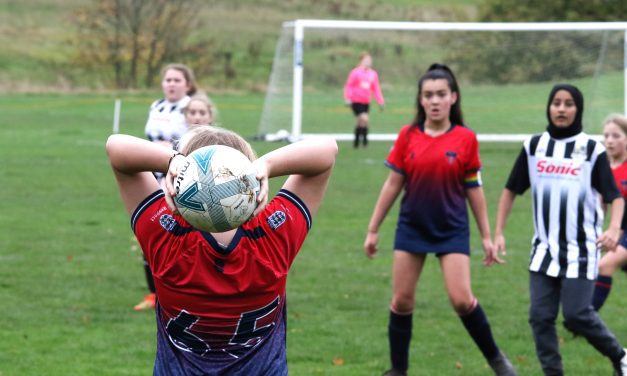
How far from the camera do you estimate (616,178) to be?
803cm

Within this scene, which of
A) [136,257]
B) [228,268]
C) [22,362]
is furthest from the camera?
[136,257]

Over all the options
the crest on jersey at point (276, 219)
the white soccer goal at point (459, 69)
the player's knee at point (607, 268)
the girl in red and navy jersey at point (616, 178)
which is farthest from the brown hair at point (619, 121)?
the white soccer goal at point (459, 69)

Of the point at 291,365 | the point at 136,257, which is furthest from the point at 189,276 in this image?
the point at 136,257

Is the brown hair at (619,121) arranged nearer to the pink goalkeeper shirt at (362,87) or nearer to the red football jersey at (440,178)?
the red football jersey at (440,178)

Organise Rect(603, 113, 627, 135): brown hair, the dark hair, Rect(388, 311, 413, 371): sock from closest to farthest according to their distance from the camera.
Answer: the dark hair, Rect(388, 311, 413, 371): sock, Rect(603, 113, 627, 135): brown hair

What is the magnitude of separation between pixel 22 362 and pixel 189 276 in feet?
15.4

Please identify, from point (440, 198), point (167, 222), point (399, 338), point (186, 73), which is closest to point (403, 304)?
point (399, 338)

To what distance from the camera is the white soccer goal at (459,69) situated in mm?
23969

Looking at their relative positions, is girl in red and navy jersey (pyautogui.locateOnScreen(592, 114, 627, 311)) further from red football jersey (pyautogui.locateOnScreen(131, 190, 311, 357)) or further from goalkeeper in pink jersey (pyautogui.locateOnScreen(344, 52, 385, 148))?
goalkeeper in pink jersey (pyautogui.locateOnScreen(344, 52, 385, 148))

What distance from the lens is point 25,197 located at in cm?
1619

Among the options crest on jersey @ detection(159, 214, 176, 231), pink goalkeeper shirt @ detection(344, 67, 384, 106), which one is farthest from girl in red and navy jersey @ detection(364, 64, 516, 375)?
pink goalkeeper shirt @ detection(344, 67, 384, 106)

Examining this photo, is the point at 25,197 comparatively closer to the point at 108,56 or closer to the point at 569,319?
the point at 569,319

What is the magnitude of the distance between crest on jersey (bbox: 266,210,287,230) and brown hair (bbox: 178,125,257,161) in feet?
0.84

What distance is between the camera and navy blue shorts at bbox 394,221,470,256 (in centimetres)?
671
